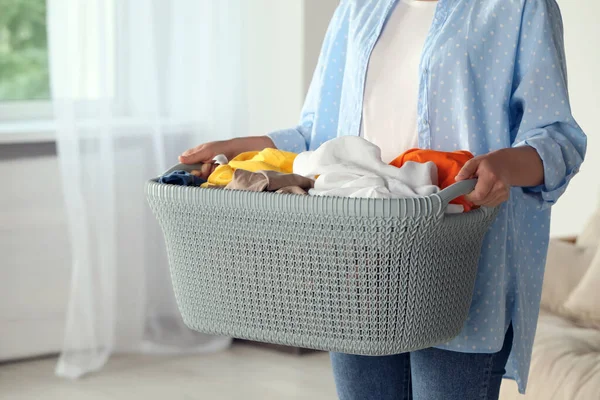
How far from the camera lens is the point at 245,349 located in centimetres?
325

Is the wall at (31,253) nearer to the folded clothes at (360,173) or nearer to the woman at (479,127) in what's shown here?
the woman at (479,127)

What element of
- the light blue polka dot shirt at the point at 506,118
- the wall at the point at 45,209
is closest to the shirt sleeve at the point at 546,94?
the light blue polka dot shirt at the point at 506,118

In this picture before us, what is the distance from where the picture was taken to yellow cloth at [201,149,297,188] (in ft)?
3.79

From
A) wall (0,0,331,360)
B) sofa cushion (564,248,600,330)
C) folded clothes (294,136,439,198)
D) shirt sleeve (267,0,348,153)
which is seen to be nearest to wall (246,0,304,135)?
wall (0,0,331,360)

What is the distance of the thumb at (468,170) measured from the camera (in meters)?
1.03

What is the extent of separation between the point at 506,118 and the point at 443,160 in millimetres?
166

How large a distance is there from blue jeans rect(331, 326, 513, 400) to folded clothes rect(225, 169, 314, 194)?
0.32 metres

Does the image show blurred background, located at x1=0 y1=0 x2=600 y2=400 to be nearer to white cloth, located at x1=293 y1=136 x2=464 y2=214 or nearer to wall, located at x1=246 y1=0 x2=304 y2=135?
wall, located at x1=246 y1=0 x2=304 y2=135

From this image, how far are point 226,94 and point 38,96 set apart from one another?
760 mm

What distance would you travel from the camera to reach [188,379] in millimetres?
2932

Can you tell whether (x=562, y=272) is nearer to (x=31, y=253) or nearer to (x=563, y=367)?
(x=563, y=367)

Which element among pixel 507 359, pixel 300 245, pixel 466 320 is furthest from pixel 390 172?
pixel 507 359

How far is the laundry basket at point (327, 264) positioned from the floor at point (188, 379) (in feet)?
5.71

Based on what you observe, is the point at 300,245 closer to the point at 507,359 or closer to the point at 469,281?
the point at 469,281
